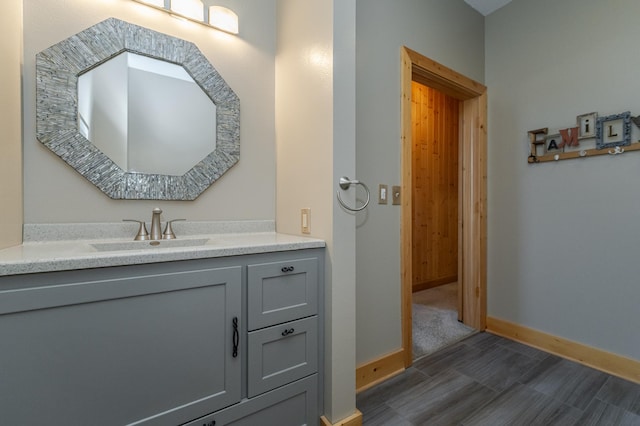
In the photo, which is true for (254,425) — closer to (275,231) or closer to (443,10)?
(275,231)

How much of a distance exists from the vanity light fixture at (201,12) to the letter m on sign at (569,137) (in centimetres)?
236

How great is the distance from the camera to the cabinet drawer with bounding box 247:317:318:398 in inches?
44.4

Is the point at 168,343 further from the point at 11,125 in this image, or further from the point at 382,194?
the point at 382,194

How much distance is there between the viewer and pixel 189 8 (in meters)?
1.46

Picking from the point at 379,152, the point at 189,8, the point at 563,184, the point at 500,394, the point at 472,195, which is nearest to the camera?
the point at 189,8

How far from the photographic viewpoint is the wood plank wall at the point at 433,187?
3.61 m

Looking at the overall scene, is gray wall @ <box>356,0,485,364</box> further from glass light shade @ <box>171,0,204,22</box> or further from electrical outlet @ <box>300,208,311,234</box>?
glass light shade @ <box>171,0,204,22</box>

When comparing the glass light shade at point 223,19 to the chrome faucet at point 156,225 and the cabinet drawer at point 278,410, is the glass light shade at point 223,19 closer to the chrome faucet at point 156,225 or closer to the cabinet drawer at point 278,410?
the chrome faucet at point 156,225

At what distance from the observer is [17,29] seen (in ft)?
3.72

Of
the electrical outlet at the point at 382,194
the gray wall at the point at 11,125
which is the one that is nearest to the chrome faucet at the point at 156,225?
the gray wall at the point at 11,125

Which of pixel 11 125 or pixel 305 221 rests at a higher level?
pixel 11 125

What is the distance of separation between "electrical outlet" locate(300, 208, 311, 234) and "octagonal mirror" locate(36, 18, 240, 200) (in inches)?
20.8

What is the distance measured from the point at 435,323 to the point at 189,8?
300 cm

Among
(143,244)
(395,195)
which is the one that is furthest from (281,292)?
(395,195)
